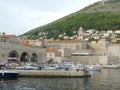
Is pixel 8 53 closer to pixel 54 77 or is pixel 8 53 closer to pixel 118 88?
pixel 54 77

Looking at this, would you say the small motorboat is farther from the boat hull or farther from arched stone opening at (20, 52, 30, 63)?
arched stone opening at (20, 52, 30, 63)

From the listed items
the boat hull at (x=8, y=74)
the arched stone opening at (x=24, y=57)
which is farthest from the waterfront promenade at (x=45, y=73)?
the arched stone opening at (x=24, y=57)

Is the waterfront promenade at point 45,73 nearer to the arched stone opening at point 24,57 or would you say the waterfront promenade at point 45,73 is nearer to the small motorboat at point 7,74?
the small motorboat at point 7,74

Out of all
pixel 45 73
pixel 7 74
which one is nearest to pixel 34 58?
pixel 45 73

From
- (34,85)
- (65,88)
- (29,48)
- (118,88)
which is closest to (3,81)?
(34,85)

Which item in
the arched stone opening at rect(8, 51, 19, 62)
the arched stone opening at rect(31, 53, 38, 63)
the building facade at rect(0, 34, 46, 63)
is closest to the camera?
the building facade at rect(0, 34, 46, 63)

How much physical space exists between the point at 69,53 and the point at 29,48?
52.2 metres

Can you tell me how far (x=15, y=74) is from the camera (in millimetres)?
54719

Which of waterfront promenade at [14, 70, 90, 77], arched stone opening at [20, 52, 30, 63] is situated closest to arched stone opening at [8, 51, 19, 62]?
arched stone opening at [20, 52, 30, 63]

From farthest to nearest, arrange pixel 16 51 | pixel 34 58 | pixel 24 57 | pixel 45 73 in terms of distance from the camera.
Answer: pixel 34 58
pixel 24 57
pixel 16 51
pixel 45 73

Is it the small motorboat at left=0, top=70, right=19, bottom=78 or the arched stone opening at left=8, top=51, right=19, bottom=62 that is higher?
the arched stone opening at left=8, top=51, right=19, bottom=62

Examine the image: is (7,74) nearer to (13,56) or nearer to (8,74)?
(8,74)

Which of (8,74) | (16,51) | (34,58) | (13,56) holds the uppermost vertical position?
(16,51)

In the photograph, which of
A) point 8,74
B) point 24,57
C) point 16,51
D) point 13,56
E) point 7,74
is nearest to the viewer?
point 7,74
